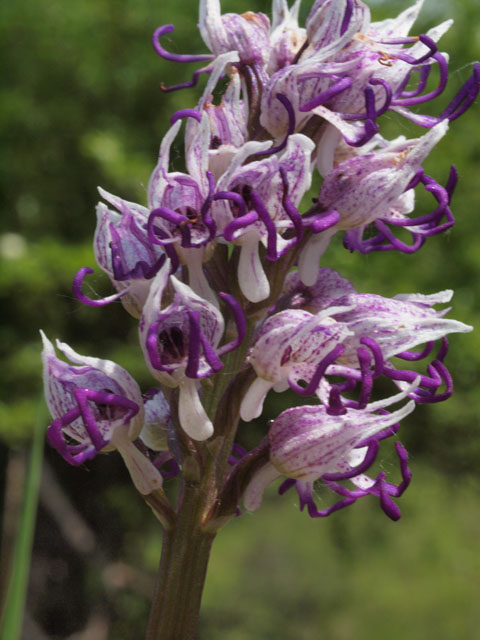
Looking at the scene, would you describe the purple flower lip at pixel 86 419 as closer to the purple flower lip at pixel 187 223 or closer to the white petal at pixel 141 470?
the white petal at pixel 141 470

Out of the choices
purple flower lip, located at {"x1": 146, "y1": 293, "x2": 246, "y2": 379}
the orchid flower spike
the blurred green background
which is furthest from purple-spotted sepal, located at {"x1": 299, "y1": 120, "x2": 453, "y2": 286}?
the blurred green background

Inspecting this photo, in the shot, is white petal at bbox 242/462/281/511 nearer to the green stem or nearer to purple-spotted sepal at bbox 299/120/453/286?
the green stem

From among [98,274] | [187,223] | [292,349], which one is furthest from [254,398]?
[98,274]

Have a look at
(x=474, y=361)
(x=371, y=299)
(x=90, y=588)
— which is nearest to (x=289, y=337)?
(x=371, y=299)

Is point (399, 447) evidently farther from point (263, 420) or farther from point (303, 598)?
point (303, 598)

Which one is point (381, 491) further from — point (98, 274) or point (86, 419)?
point (98, 274)
